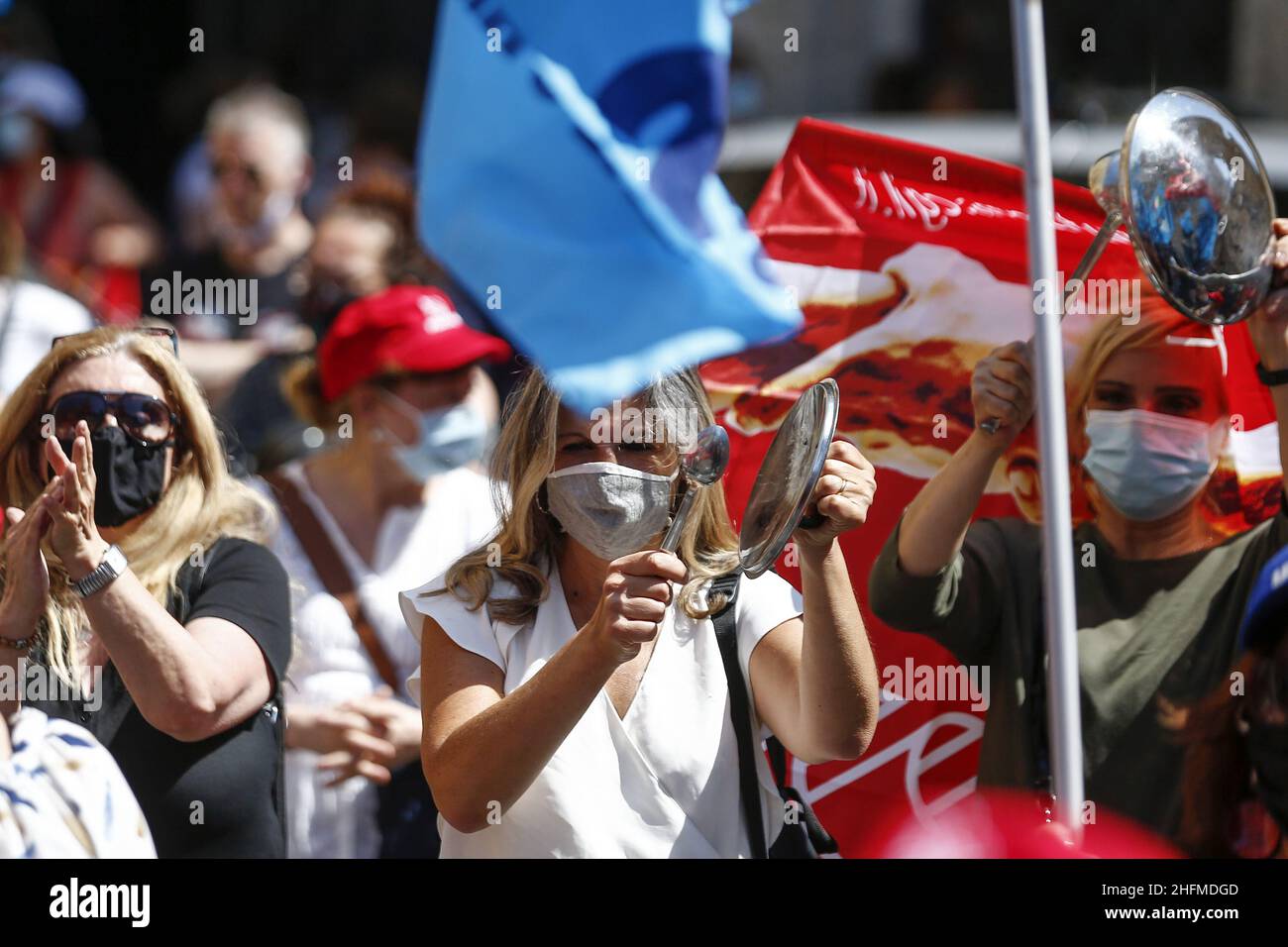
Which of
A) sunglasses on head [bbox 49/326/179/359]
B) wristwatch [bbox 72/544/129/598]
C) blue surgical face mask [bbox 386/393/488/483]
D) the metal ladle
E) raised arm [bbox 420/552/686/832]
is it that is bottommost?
raised arm [bbox 420/552/686/832]

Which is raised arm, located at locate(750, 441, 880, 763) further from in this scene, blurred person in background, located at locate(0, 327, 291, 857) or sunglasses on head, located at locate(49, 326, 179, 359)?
sunglasses on head, located at locate(49, 326, 179, 359)

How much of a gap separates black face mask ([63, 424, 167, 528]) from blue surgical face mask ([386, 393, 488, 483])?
1062 mm

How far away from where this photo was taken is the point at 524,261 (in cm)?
371

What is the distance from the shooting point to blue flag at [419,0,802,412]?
3500 mm

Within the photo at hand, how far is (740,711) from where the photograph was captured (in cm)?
306

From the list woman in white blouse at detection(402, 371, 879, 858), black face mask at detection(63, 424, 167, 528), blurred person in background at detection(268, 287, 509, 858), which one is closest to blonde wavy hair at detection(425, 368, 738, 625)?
woman in white blouse at detection(402, 371, 879, 858)

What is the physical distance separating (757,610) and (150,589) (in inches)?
42.7

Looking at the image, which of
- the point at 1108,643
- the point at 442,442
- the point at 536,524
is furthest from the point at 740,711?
the point at 442,442

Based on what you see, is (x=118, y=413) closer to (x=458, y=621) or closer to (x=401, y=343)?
(x=458, y=621)

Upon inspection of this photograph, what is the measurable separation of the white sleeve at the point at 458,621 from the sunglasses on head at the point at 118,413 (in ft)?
2.07

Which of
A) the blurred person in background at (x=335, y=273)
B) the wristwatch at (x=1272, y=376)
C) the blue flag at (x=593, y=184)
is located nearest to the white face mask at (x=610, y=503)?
the blue flag at (x=593, y=184)

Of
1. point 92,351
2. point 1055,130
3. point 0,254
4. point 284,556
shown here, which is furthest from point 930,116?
point 92,351

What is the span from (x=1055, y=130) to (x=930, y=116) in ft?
2.28
